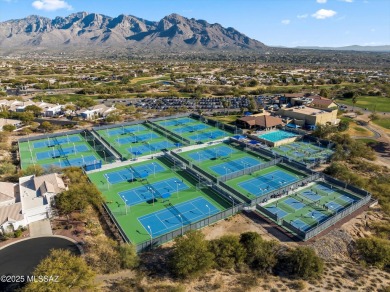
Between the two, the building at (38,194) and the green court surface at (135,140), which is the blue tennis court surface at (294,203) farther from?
the building at (38,194)

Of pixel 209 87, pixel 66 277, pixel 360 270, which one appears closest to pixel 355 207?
A: pixel 360 270

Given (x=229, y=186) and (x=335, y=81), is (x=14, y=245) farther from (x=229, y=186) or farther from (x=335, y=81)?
(x=335, y=81)

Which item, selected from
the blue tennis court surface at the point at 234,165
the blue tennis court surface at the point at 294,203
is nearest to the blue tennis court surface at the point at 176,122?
the blue tennis court surface at the point at 234,165

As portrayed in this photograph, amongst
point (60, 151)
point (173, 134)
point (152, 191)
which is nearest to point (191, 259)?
point (152, 191)

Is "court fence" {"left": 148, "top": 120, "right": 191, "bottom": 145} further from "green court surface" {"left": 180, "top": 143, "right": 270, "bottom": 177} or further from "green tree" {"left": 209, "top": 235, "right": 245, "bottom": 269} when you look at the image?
"green tree" {"left": 209, "top": 235, "right": 245, "bottom": 269}

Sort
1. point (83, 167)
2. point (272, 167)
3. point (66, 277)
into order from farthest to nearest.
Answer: point (272, 167) < point (83, 167) < point (66, 277)

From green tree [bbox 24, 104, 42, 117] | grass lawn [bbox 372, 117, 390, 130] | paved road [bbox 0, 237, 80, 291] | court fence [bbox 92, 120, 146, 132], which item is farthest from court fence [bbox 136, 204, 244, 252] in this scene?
green tree [bbox 24, 104, 42, 117]
